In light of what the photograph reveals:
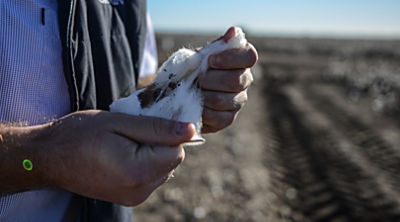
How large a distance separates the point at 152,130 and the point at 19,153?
379mm

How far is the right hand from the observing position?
893 millimetres

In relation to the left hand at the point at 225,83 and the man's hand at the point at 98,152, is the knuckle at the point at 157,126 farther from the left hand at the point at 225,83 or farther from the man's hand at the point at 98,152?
the left hand at the point at 225,83

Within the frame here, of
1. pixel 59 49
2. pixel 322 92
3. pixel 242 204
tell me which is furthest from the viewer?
pixel 322 92

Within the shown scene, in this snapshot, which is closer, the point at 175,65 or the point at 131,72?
the point at 175,65

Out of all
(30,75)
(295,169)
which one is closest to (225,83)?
(30,75)

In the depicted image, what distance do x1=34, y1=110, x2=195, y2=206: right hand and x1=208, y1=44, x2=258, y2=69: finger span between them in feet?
0.97

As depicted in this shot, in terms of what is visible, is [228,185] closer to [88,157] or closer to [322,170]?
[322,170]

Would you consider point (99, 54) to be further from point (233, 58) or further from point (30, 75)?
point (233, 58)

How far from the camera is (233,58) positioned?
1.14m

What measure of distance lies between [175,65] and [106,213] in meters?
0.68

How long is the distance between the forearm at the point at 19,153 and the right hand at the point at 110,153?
0.05 ft

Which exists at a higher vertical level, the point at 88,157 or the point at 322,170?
the point at 88,157

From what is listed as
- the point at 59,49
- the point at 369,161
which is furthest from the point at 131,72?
the point at 369,161

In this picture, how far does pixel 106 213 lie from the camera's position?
1.34 metres
